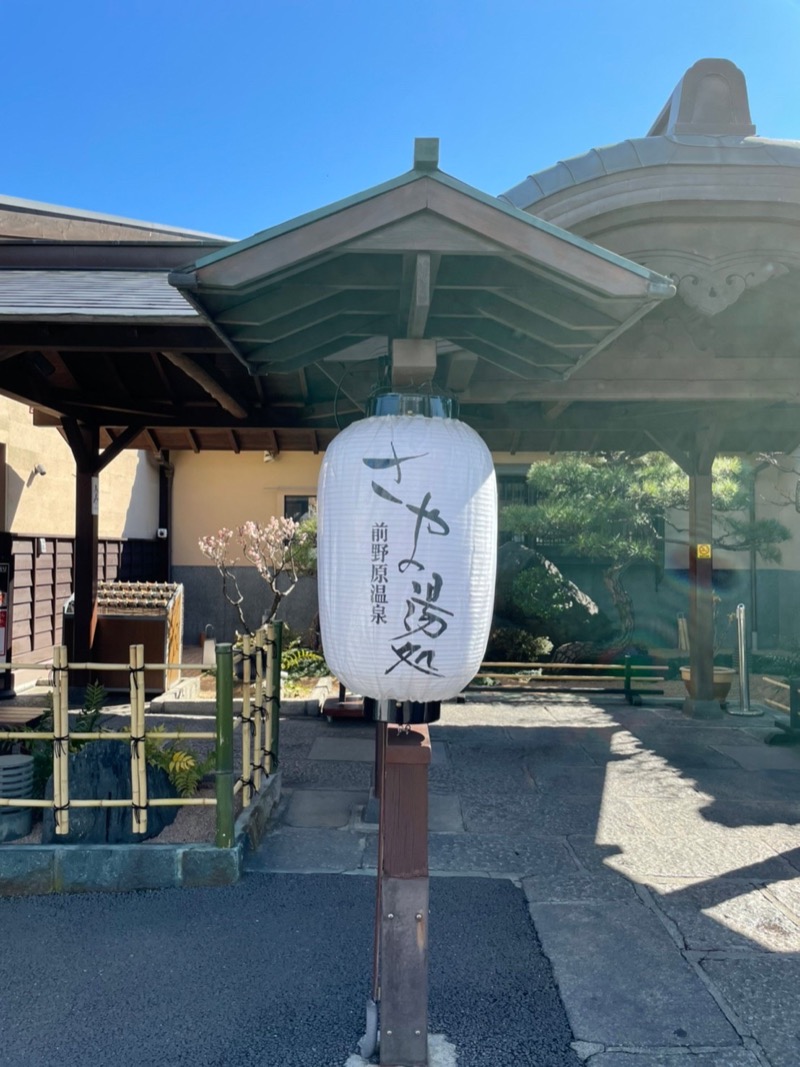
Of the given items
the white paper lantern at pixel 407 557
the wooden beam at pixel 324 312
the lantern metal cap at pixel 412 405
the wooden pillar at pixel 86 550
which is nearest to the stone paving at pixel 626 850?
the white paper lantern at pixel 407 557

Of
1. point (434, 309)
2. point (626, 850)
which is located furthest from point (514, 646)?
point (434, 309)

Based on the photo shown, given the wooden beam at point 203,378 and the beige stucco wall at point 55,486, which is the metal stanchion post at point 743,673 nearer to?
the wooden beam at point 203,378

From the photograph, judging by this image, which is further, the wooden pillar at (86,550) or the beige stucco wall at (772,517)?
the beige stucco wall at (772,517)

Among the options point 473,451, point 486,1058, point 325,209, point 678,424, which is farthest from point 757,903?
point 678,424

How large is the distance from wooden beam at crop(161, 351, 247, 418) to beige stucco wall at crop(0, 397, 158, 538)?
12.4 feet

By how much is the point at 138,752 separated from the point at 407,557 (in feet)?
8.00

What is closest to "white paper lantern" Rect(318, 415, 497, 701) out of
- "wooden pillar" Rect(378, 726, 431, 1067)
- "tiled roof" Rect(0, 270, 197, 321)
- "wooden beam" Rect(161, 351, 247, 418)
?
"wooden pillar" Rect(378, 726, 431, 1067)

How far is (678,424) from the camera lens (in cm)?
920

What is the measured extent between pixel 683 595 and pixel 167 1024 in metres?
13.7

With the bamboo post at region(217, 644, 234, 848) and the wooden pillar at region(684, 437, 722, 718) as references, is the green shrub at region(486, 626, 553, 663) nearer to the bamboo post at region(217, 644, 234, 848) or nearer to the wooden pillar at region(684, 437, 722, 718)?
the wooden pillar at region(684, 437, 722, 718)

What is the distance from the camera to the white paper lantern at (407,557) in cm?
296

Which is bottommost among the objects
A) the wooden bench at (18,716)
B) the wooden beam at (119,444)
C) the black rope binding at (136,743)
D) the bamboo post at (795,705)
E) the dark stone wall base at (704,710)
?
the dark stone wall base at (704,710)

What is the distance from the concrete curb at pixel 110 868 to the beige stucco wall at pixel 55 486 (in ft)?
22.0

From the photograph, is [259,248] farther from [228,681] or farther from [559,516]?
[559,516]
